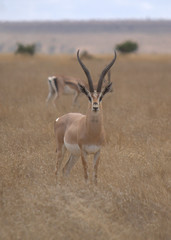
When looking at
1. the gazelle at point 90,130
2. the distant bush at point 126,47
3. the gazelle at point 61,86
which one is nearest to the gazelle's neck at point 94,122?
the gazelle at point 90,130

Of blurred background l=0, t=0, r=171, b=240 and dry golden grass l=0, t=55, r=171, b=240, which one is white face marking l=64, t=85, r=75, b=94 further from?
dry golden grass l=0, t=55, r=171, b=240

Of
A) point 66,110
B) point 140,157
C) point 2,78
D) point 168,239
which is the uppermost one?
point 2,78

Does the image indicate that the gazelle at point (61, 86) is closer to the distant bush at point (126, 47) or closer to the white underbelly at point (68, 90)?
the white underbelly at point (68, 90)

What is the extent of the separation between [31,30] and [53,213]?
11854 cm

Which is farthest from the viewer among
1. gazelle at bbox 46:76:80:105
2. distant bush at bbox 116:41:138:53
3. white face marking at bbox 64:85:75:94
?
distant bush at bbox 116:41:138:53

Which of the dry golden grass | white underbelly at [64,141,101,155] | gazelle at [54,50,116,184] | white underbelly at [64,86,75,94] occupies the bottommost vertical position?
the dry golden grass

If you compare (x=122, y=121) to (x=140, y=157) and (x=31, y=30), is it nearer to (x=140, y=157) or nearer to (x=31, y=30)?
(x=140, y=157)

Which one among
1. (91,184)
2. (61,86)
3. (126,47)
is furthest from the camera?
(126,47)

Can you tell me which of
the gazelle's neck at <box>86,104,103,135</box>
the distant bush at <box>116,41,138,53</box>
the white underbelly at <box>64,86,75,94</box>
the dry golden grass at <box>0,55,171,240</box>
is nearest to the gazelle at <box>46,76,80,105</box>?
the white underbelly at <box>64,86,75,94</box>

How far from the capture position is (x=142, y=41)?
102250mm

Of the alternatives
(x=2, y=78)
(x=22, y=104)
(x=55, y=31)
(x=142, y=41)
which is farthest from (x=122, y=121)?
(x=55, y=31)

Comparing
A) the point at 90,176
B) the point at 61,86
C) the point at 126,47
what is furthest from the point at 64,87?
the point at 126,47

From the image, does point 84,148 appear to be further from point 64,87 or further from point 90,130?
point 64,87

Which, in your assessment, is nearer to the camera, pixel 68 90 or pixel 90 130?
pixel 90 130
